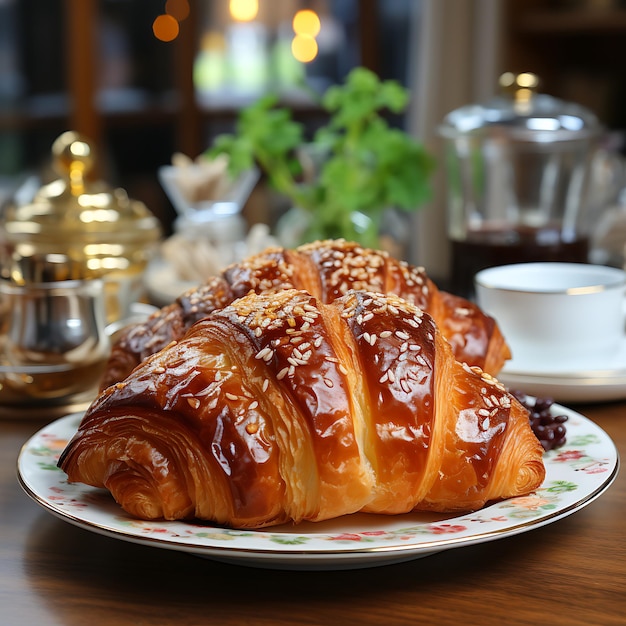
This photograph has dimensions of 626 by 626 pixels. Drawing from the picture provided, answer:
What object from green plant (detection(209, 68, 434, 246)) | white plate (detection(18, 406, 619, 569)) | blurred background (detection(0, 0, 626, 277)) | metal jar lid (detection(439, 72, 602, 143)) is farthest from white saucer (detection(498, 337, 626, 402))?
blurred background (detection(0, 0, 626, 277))

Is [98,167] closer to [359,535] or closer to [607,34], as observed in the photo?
[607,34]

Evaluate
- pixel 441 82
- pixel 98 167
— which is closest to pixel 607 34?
pixel 441 82

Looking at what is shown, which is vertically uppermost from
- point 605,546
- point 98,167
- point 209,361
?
point 209,361

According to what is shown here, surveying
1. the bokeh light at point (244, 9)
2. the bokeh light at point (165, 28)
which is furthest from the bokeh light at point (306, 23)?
the bokeh light at point (165, 28)

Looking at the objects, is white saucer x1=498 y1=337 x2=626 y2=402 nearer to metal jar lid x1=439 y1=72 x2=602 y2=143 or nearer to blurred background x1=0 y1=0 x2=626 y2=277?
metal jar lid x1=439 y1=72 x2=602 y2=143

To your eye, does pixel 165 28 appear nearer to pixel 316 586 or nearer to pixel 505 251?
pixel 505 251

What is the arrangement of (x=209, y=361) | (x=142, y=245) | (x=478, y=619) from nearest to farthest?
(x=478, y=619) < (x=209, y=361) < (x=142, y=245)
